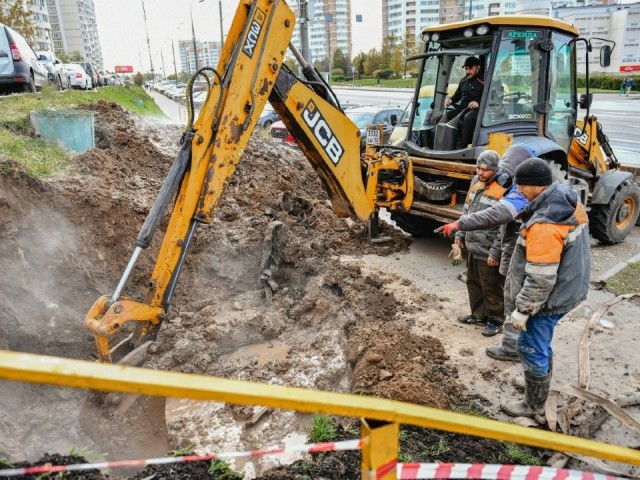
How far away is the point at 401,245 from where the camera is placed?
7.39 meters

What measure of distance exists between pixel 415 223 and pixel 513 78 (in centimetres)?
241

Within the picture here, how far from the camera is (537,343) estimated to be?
351 cm

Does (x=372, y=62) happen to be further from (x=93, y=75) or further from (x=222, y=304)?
(x=222, y=304)

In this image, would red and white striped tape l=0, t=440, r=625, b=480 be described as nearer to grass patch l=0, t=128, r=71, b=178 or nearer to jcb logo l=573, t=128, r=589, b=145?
grass patch l=0, t=128, r=71, b=178

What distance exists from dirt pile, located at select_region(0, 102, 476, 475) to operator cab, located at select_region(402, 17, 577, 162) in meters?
1.92

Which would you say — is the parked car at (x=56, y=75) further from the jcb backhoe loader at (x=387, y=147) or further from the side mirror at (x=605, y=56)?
the side mirror at (x=605, y=56)

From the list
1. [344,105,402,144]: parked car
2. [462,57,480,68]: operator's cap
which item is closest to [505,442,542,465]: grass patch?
[462,57,480,68]: operator's cap

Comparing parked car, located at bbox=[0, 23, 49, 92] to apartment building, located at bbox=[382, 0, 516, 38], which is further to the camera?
apartment building, located at bbox=[382, 0, 516, 38]

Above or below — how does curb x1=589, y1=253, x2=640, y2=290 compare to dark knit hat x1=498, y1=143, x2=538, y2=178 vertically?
below

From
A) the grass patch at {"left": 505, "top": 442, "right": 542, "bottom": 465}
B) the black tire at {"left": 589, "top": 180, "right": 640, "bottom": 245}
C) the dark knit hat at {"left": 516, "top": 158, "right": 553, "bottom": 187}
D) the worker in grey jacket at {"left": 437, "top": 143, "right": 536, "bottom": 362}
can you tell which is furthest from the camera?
the black tire at {"left": 589, "top": 180, "right": 640, "bottom": 245}

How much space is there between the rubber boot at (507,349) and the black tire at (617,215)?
156 inches

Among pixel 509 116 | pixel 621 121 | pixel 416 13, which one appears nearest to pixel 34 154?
pixel 509 116

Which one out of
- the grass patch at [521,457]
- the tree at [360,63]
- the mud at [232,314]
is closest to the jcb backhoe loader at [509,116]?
the mud at [232,314]

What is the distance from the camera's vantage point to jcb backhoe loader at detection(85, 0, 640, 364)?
385 centimetres
